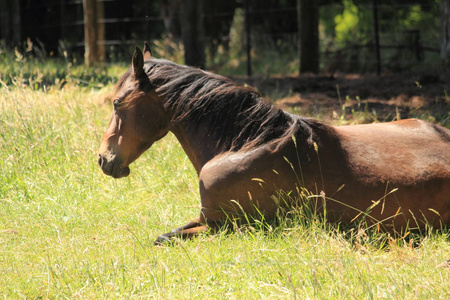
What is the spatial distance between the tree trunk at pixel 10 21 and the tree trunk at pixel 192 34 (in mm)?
5344

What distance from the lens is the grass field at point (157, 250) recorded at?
2.87m

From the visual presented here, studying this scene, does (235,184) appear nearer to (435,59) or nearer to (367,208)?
(367,208)

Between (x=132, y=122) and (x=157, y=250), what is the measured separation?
90 cm

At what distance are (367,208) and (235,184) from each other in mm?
837

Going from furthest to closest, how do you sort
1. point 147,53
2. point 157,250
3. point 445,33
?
1. point 445,33
2. point 147,53
3. point 157,250

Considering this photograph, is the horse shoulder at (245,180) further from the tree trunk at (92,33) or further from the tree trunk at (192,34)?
the tree trunk at (92,33)

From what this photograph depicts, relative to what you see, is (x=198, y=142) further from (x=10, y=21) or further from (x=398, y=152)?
(x=10, y=21)

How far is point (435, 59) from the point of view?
35.1 feet

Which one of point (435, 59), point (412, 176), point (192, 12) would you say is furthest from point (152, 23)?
point (412, 176)

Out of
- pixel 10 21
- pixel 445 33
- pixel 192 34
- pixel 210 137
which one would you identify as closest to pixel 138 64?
pixel 210 137

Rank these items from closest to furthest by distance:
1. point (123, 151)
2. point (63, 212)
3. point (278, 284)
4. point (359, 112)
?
point (278, 284)
point (123, 151)
point (63, 212)
point (359, 112)

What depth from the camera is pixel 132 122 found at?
3801 mm

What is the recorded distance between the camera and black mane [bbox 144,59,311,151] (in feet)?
12.2

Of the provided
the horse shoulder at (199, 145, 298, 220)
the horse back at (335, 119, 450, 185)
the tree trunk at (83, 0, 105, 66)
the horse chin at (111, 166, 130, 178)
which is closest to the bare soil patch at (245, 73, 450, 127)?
the horse back at (335, 119, 450, 185)
